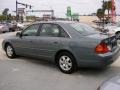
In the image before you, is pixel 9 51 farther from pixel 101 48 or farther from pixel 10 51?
pixel 101 48

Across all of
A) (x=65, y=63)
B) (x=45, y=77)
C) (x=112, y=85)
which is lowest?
(x=45, y=77)

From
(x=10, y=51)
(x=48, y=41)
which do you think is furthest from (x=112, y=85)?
(x=10, y=51)

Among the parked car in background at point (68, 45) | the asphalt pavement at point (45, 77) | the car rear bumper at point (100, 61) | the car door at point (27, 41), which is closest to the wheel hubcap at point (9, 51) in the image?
the car door at point (27, 41)

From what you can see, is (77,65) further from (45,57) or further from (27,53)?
(27,53)

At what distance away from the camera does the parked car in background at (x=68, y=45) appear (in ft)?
18.3

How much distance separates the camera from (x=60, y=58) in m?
6.26

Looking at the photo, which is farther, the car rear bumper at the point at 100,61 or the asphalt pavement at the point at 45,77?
the car rear bumper at the point at 100,61

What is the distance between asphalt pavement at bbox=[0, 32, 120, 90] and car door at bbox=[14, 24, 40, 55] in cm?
47

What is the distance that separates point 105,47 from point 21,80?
2.34 metres

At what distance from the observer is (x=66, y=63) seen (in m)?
6.11

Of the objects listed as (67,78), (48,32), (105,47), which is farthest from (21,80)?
(105,47)

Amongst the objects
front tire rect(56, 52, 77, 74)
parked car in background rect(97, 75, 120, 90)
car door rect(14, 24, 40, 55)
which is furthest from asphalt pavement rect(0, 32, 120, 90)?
parked car in background rect(97, 75, 120, 90)

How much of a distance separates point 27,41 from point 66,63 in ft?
5.89

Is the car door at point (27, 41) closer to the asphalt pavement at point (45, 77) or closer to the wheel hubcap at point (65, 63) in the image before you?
the asphalt pavement at point (45, 77)
